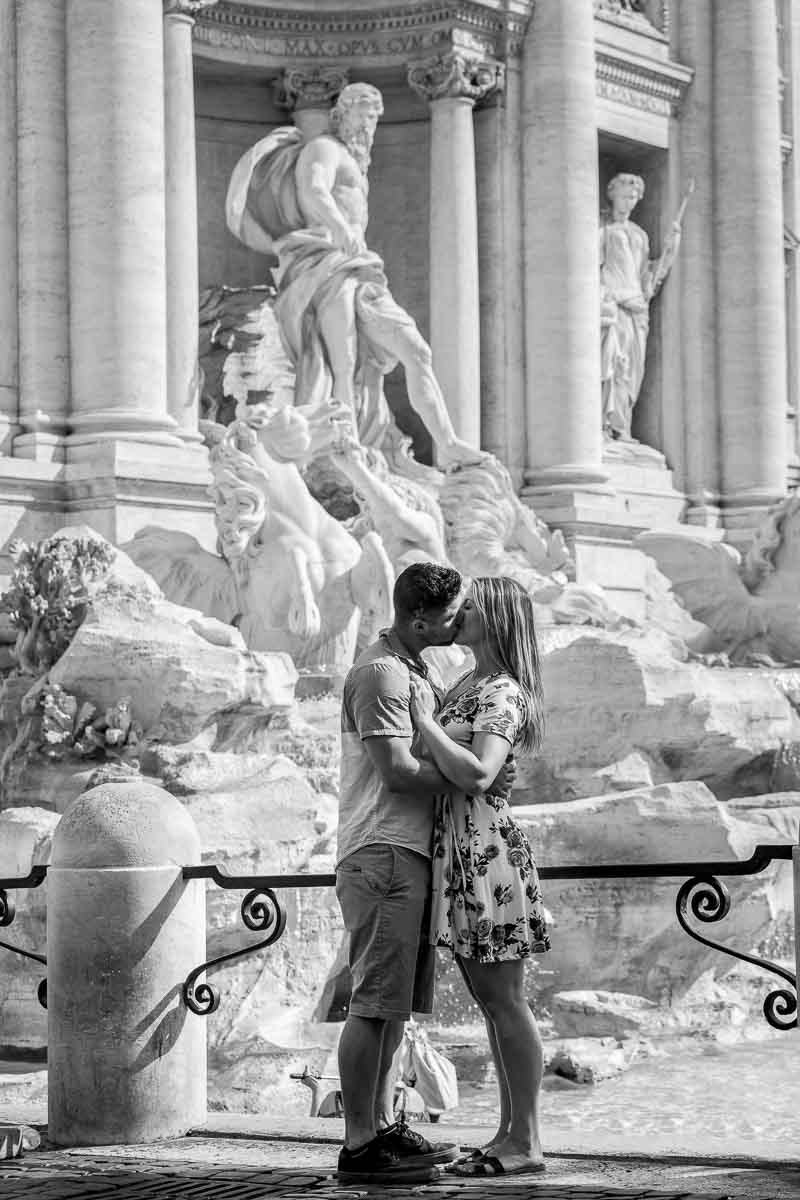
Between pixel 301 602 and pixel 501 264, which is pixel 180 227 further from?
pixel 301 602

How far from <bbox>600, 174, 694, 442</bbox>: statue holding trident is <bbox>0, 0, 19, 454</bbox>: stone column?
8.65 m

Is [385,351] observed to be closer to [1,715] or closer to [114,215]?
[114,215]

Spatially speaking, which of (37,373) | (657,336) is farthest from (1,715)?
(657,336)

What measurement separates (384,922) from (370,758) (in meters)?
0.46

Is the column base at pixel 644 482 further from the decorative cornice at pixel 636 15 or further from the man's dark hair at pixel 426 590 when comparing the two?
the man's dark hair at pixel 426 590

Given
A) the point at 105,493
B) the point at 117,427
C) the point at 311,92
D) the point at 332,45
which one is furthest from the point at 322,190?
the point at 105,493

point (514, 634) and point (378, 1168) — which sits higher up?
point (514, 634)

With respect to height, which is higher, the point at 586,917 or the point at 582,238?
the point at 582,238

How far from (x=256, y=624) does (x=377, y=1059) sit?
1002 cm

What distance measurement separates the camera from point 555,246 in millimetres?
23422

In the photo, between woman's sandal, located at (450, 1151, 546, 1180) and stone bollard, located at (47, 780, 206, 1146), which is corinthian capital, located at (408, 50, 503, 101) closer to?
stone bollard, located at (47, 780, 206, 1146)

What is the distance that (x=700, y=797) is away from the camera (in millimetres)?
14227

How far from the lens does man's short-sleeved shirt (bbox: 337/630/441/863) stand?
19.4ft

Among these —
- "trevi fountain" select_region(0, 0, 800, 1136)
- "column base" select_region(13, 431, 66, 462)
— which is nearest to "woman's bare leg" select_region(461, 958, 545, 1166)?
"trevi fountain" select_region(0, 0, 800, 1136)
